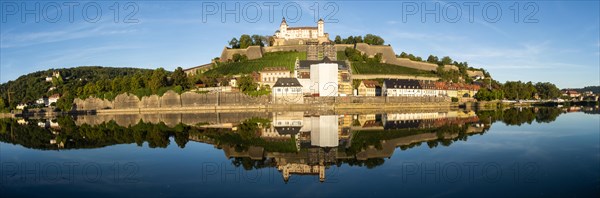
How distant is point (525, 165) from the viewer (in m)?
11.3

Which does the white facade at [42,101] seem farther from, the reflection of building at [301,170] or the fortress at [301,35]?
the reflection of building at [301,170]

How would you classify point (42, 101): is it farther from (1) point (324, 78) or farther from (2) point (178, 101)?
(1) point (324, 78)

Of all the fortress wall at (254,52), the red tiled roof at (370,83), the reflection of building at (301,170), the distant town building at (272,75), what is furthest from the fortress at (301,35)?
the reflection of building at (301,170)

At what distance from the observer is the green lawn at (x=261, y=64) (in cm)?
7156

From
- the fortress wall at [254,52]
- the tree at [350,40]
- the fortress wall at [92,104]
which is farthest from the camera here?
the tree at [350,40]

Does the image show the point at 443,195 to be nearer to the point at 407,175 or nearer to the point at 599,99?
the point at 407,175

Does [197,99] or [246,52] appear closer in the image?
[197,99]

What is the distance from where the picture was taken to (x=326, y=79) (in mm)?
55344

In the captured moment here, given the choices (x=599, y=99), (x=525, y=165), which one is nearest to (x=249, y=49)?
(x=599, y=99)

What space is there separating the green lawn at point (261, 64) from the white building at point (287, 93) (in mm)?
16303

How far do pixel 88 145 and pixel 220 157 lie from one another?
24.5ft

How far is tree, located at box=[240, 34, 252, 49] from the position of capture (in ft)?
282

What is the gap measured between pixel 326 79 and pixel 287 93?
6048 mm

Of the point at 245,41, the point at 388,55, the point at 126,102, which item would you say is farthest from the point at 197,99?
the point at 388,55
